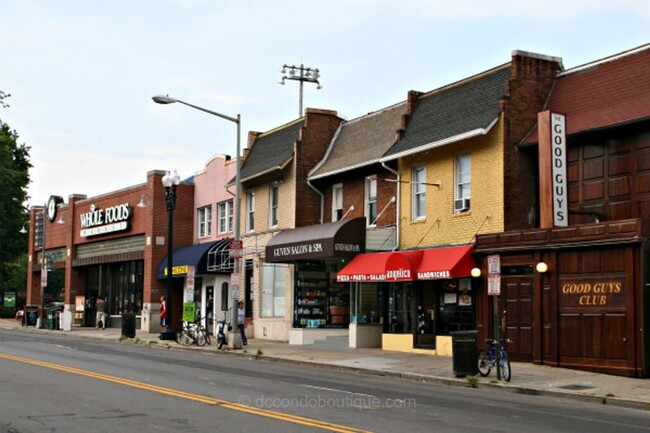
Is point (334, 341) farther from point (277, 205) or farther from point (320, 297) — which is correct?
point (277, 205)

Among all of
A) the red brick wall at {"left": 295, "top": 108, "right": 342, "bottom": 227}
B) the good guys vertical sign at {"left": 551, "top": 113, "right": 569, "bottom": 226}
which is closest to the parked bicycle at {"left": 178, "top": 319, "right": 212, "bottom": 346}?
the red brick wall at {"left": 295, "top": 108, "right": 342, "bottom": 227}

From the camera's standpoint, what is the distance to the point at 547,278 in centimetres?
2169

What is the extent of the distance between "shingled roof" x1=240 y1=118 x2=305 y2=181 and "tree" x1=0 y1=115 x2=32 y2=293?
3101 cm

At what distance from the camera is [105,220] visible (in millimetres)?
47688

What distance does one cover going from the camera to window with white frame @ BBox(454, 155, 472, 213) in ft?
82.4

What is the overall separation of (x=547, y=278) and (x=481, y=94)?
6.35 meters

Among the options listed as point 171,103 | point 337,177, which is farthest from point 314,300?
point 171,103

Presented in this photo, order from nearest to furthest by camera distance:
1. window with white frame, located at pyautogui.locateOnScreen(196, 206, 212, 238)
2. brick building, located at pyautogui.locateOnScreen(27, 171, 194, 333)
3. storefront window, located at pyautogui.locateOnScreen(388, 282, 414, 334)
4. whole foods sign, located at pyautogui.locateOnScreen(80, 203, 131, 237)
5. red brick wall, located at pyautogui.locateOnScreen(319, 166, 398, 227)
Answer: storefront window, located at pyautogui.locateOnScreen(388, 282, 414, 334) < red brick wall, located at pyautogui.locateOnScreen(319, 166, 398, 227) < window with white frame, located at pyautogui.locateOnScreen(196, 206, 212, 238) < brick building, located at pyautogui.locateOnScreen(27, 171, 194, 333) < whole foods sign, located at pyautogui.locateOnScreen(80, 203, 131, 237)

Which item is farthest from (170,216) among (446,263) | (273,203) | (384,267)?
(446,263)

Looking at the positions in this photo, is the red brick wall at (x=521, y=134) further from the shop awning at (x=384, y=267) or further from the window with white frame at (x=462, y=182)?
the shop awning at (x=384, y=267)

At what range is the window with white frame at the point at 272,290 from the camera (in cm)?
3362

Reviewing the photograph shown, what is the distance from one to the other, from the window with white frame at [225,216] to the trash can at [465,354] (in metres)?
20.6

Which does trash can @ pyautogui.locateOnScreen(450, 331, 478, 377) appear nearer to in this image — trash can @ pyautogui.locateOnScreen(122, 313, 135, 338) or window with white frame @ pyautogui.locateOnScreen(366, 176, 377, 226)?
window with white frame @ pyautogui.locateOnScreen(366, 176, 377, 226)

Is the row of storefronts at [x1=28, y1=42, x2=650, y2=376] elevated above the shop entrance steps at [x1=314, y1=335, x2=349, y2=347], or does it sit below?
above
